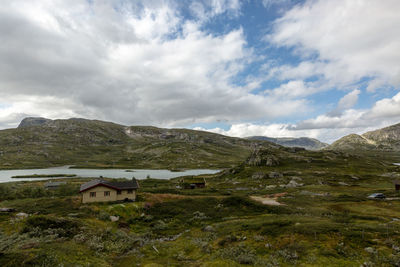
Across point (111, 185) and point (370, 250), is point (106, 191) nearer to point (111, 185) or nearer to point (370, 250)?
point (111, 185)

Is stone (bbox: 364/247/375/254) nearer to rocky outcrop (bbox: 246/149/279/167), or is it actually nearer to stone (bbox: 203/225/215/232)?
stone (bbox: 203/225/215/232)

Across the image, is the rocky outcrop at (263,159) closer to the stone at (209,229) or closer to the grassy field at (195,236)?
the grassy field at (195,236)

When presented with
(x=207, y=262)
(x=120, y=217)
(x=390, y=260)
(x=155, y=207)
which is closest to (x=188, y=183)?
(x=155, y=207)

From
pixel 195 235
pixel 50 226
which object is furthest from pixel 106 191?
pixel 195 235

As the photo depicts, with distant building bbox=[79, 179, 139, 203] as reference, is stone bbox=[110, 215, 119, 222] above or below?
below

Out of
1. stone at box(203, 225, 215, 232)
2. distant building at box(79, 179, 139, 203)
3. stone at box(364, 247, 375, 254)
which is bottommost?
stone at box(203, 225, 215, 232)

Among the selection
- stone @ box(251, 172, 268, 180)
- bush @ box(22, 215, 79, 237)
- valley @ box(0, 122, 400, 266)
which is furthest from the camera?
stone @ box(251, 172, 268, 180)

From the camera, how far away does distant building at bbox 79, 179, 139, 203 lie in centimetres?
5649

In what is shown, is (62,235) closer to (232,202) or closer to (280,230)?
(280,230)

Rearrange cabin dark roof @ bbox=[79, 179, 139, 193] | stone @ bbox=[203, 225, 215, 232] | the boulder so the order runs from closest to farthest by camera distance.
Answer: stone @ bbox=[203, 225, 215, 232]
the boulder
cabin dark roof @ bbox=[79, 179, 139, 193]

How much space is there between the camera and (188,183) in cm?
10238

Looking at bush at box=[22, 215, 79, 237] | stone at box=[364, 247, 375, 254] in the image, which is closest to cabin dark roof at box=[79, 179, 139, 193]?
bush at box=[22, 215, 79, 237]

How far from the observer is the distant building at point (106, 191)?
56.5 m

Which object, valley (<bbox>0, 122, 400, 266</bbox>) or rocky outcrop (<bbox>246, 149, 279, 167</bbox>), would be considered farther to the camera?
rocky outcrop (<bbox>246, 149, 279, 167</bbox>)
